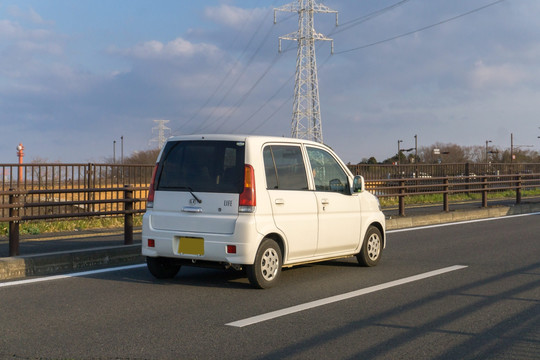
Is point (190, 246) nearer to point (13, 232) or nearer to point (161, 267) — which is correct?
point (161, 267)

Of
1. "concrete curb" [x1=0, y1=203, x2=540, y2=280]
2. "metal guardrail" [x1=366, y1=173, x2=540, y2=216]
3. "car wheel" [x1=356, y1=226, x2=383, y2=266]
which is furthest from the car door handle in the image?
"metal guardrail" [x1=366, y1=173, x2=540, y2=216]

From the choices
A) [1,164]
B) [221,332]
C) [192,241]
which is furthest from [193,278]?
[1,164]

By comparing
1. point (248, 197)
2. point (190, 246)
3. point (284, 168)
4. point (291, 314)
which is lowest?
point (291, 314)

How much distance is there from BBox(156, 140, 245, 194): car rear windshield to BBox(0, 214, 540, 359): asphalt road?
126cm

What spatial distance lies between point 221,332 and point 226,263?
1915 millimetres

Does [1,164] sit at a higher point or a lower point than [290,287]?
higher

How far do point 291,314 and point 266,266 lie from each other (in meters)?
1.35

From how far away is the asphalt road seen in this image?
4988 mm

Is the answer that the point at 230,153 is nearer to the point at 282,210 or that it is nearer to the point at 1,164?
the point at 282,210

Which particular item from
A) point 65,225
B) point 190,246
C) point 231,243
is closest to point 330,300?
point 231,243

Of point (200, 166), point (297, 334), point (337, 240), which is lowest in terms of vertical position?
point (297, 334)

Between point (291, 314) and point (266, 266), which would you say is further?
point (266, 266)

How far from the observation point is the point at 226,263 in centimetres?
737

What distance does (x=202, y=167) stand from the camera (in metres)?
7.65
